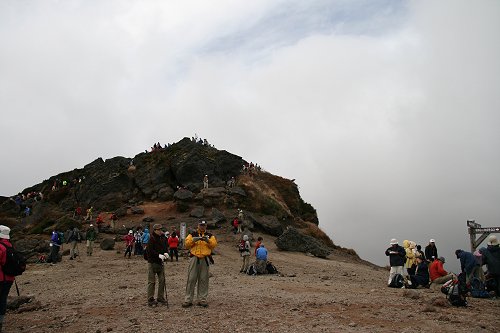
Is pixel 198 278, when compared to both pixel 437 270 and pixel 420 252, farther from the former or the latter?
pixel 420 252

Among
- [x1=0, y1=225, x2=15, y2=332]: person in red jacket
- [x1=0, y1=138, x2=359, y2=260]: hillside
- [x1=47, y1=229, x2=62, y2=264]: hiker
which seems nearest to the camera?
[x1=0, y1=225, x2=15, y2=332]: person in red jacket

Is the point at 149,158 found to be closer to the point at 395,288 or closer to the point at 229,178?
the point at 229,178

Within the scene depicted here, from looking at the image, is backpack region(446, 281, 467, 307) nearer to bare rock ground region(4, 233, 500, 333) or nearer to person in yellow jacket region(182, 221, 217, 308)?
bare rock ground region(4, 233, 500, 333)

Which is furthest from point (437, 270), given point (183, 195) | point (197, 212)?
point (183, 195)

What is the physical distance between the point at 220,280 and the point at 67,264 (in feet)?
33.8

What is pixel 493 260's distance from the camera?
13414mm

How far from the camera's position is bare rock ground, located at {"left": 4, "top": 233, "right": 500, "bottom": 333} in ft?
29.2

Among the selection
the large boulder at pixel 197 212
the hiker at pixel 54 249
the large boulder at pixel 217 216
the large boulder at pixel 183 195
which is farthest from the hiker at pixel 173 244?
the large boulder at pixel 183 195

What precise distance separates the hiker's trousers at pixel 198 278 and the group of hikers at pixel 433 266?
6.79m

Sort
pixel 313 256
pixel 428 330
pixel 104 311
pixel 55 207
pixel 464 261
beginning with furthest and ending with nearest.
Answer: pixel 55 207 → pixel 313 256 → pixel 464 261 → pixel 104 311 → pixel 428 330

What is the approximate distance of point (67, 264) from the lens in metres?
22.9

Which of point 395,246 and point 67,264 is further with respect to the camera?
point 67,264

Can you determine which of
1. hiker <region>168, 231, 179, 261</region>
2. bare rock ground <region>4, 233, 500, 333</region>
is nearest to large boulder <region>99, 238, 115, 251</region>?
hiker <region>168, 231, 179, 261</region>

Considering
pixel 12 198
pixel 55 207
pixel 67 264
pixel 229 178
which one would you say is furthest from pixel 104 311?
pixel 12 198
